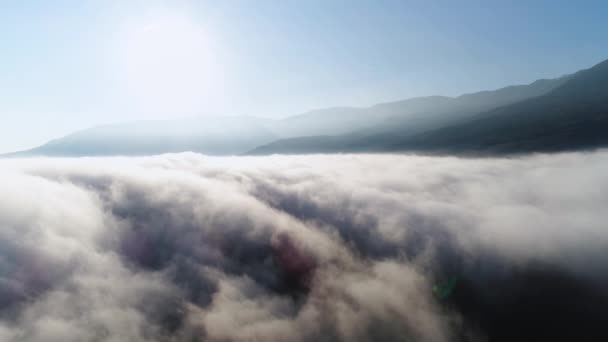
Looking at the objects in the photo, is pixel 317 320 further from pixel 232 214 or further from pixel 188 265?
pixel 232 214

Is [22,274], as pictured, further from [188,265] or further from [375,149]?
[375,149]

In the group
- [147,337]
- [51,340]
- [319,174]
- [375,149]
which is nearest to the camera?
[51,340]

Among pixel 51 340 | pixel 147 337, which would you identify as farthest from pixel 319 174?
pixel 51 340

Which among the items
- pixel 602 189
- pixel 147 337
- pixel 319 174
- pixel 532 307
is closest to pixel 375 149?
pixel 319 174

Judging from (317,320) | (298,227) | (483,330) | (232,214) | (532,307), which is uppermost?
(232,214)

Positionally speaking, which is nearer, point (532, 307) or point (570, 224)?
point (532, 307)

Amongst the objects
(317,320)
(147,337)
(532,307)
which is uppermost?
(147,337)

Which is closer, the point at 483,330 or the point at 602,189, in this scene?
the point at 483,330

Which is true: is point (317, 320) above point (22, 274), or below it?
below

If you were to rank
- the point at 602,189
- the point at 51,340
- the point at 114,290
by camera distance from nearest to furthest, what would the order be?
the point at 51,340 → the point at 114,290 → the point at 602,189
